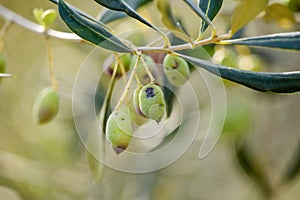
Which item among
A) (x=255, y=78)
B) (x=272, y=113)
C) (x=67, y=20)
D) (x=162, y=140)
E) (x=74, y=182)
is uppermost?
(x=67, y=20)

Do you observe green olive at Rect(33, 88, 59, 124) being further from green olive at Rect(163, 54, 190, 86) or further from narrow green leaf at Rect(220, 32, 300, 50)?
narrow green leaf at Rect(220, 32, 300, 50)

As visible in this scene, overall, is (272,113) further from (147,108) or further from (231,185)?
(147,108)

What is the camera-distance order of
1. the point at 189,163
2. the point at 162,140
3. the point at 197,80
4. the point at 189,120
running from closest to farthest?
the point at 162,140, the point at 189,120, the point at 197,80, the point at 189,163

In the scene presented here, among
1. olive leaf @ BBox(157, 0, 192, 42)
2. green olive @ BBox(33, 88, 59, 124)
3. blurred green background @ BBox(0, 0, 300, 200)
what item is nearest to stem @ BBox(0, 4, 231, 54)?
olive leaf @ BBox(157, 0, 192, 42)

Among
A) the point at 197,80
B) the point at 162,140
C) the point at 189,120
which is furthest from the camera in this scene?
the point at 197,80

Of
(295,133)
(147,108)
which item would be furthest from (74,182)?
(147,108)

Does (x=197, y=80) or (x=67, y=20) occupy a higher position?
(x=67, y=20)

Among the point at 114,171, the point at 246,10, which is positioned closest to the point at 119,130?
the point at 246,10

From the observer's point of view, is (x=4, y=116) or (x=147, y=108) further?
(x=4, y=116)
